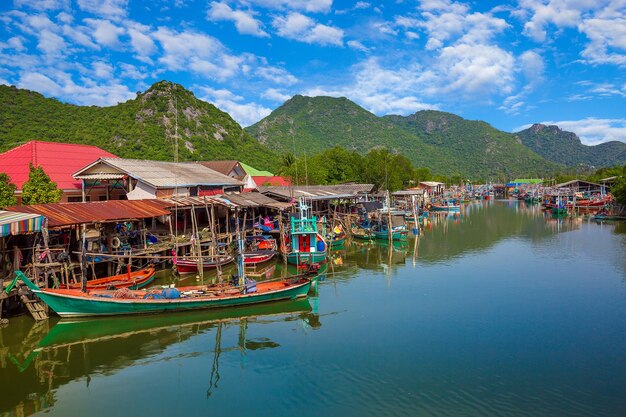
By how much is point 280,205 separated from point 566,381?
23.0 m

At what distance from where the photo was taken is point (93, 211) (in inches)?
861

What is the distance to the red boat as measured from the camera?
26295 mm

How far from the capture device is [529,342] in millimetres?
14992

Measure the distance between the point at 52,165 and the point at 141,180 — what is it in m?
8.44

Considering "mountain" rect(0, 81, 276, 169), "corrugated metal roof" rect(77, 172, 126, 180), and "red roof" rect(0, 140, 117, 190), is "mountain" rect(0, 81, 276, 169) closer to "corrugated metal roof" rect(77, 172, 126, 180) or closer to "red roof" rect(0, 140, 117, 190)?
"red roof" rect(0, 140, 117, 190)

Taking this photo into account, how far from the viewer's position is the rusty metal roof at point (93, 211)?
766 inches

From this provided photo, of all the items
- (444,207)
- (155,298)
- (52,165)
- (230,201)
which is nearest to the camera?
(155,298)

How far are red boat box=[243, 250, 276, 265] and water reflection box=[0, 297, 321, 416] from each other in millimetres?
7368

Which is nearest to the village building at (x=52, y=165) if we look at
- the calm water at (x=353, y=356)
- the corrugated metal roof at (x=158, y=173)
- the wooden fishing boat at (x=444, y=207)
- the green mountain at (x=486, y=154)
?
the corrugated metal roof at (x=158, y=173)

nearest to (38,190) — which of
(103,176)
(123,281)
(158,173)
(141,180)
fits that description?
(103,176)

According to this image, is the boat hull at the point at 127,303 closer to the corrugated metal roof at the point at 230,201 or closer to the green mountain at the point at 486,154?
the corrugated metal roof at the point at 230,201

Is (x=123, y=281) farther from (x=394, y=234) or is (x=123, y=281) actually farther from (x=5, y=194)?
(x=394, y=234)

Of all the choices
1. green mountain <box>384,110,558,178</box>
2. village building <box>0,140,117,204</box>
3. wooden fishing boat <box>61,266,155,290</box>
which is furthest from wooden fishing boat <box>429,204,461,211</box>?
green mountain <box>384,110,558,178</box>

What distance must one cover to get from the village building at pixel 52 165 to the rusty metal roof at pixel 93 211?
7.56m
